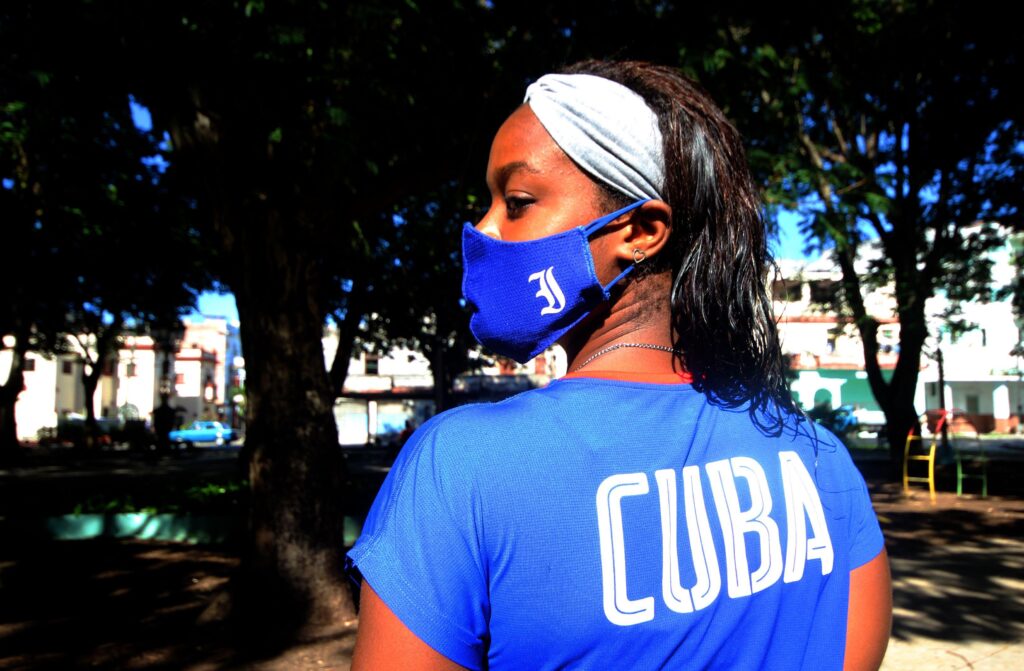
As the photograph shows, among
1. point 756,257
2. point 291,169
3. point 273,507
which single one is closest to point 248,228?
point 291,169

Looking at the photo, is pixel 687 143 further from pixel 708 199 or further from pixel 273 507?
pixel 273 507

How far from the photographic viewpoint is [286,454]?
5867 mm

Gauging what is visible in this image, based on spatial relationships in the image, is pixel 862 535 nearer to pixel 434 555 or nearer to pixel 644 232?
pixel 644 232

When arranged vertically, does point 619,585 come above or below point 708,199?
below

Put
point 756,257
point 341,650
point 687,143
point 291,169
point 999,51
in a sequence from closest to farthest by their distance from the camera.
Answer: point 687,143
point 756,257
point 341,650
point 291,169
point 999,51

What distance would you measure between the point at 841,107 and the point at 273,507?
498 inches

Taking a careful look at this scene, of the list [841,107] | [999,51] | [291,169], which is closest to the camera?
[291,169]

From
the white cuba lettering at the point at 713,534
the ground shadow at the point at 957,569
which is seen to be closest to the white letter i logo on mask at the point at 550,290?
the white cuba lettering at the point at 713,534

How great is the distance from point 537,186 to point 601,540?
52cm

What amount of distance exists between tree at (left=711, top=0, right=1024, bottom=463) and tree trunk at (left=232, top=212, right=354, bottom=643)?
5.30 m

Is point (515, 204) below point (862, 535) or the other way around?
the other way around

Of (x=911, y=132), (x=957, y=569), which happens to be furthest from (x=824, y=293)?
(x=957, y=569)

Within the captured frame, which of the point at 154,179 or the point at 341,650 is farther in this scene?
the point at 154,179

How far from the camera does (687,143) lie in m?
1.28
